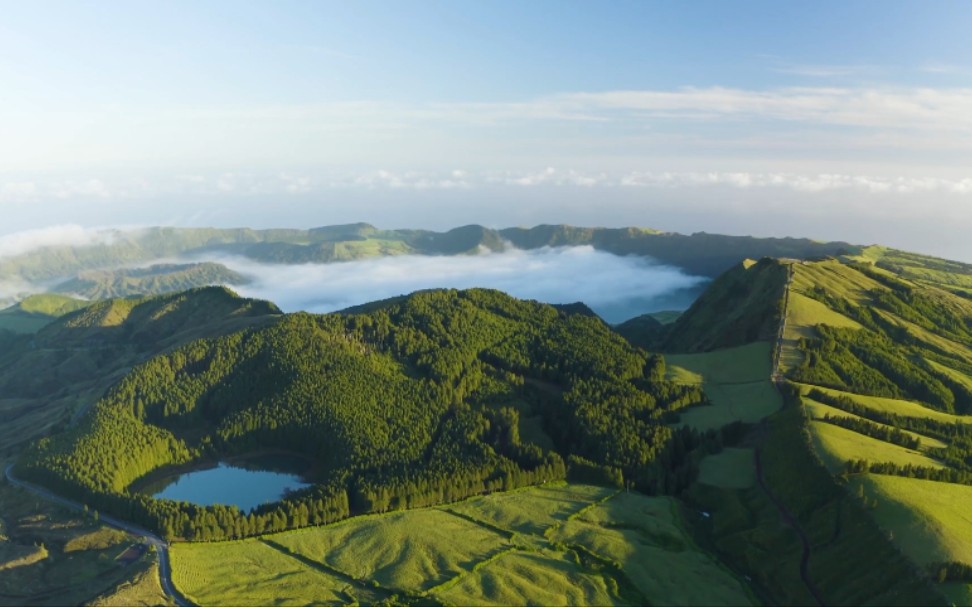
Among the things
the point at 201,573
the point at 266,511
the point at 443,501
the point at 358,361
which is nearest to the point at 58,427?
the point at 358,361

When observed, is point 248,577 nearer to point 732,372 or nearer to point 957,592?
point 957,592

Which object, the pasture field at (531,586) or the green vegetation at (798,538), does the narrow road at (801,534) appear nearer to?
the green vegetation at (798,538)

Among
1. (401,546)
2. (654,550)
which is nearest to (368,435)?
(401,546)

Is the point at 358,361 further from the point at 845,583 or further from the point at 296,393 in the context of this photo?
the point at 845,583

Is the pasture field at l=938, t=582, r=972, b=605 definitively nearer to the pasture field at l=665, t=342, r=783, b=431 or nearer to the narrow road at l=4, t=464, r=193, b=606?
the pasture field at l=665, t=342, r=783, b=431

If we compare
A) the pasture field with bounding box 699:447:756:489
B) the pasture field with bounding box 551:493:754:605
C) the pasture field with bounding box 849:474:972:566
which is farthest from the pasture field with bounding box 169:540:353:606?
the pasture field with bounding box 849:474:972:566

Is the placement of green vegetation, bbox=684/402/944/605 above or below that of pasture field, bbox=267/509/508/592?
above

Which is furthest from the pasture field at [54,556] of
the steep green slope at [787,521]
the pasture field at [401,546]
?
the steep green slope at [787,521]
